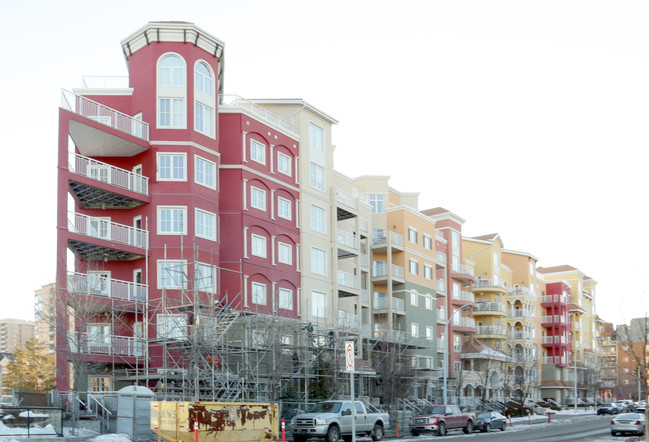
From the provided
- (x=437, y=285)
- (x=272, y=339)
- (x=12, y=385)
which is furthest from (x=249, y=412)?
(x=12, y=385)

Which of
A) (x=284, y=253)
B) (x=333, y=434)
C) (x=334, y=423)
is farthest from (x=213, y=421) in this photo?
(x=284, y=253)

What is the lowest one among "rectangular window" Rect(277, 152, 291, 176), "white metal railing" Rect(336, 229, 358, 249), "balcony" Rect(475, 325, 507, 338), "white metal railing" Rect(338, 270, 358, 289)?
"balcony" Rect(475, 325, 507, 338)

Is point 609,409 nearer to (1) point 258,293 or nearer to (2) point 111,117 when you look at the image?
(1) point 258,293

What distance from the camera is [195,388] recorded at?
34.1 meters

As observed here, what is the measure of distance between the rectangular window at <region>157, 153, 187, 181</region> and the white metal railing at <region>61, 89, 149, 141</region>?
4.90 ft

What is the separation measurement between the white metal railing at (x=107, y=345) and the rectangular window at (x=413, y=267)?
31.2 meters

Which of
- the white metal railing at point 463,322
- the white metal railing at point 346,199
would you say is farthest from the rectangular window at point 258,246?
the white metal railing at point 463,322

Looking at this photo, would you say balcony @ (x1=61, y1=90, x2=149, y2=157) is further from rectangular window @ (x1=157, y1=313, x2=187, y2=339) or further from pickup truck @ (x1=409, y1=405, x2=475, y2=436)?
pickup truck @ (x1=409, y1=405, x2=475, y2=436)

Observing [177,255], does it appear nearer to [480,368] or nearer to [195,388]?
[195,388]

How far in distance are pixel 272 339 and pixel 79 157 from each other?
1382cm

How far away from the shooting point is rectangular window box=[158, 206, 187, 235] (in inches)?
1651

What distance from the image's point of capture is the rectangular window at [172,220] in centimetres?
4194

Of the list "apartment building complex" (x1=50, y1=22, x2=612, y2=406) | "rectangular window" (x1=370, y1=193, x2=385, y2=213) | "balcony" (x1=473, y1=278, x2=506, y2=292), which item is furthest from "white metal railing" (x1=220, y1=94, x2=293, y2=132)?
"balcony" (x1=473, y1=278, x2=506, y2=292)

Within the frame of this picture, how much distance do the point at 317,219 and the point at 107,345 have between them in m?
19.4
